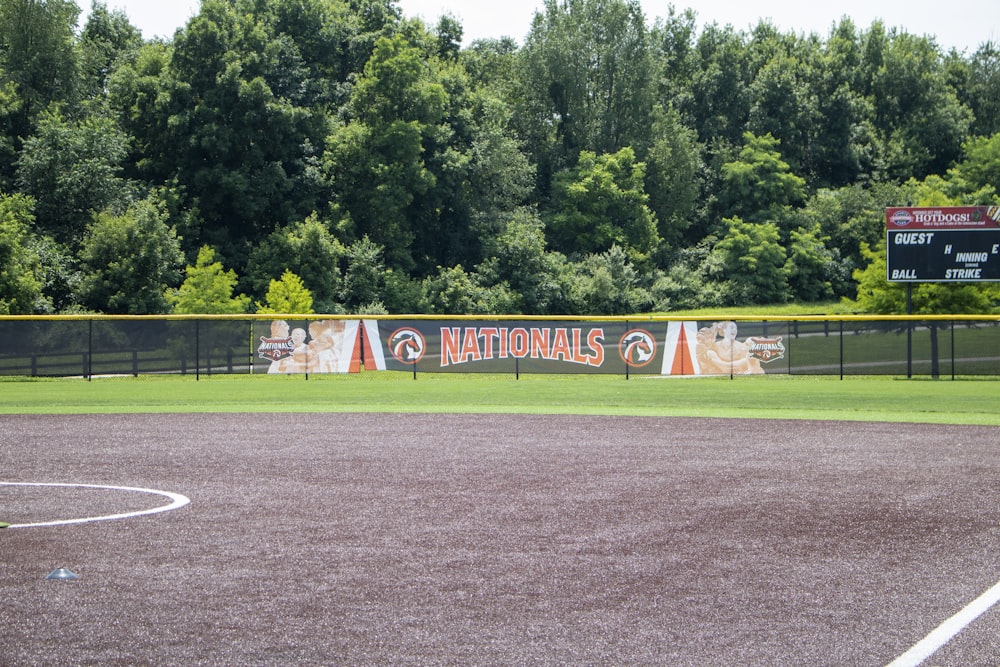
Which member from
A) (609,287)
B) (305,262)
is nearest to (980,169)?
(609,287)

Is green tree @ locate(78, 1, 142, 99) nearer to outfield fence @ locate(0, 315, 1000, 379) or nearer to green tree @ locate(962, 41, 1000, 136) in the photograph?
outfield fence @ locate(0, 315, 1000, 379)

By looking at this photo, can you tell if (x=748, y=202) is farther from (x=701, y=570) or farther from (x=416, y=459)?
(x=701, y=570)

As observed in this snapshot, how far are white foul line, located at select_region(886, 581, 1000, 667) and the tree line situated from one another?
41757 mm

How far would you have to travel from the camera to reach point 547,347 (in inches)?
1364

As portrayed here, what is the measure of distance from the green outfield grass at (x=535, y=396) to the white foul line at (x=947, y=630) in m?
14.2

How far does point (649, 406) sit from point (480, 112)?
5328 cm

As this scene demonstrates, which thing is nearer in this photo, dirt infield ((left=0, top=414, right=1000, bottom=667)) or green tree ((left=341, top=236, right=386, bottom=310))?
dirt infield ((left=0, top=414, right=1000, bottom=667))

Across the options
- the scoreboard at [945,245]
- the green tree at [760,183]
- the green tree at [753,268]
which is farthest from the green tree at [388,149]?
the scoreboard at [945,245]

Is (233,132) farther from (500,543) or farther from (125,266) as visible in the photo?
(500,543)

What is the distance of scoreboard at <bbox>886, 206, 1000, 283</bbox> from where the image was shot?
33.9 metres

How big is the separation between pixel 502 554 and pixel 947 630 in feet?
11.4

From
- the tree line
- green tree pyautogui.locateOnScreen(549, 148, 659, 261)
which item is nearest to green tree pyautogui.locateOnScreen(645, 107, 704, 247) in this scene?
the tree line

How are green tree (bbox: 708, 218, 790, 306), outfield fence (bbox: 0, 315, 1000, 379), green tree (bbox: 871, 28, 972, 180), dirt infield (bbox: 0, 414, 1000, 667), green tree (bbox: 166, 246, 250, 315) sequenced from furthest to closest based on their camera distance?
green tree (bbox: 871, 28, 972, 180), green tree (bbox: 708, 218, 790, 306), green tree (bbox: 166, 246, 250, 315), outfield fence (bbox: 0, 315, 1000, 379), dirt infield (bbox: 0, 414, 1000, 667)

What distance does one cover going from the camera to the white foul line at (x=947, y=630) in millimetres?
6332
